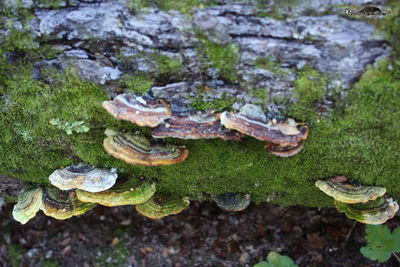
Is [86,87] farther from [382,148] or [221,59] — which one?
[382,148]

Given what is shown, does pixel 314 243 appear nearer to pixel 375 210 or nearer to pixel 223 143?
pixel 375 210

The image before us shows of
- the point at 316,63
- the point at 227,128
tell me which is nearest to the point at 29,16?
the point at 227,128

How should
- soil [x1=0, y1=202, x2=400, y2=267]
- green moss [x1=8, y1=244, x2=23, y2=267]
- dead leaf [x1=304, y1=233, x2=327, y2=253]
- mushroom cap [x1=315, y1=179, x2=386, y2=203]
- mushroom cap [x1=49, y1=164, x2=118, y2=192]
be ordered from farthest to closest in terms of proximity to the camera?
green moss [x1=8, y1=244, x2=23, y2=267]
soil [x1=0, y1=202, x2=400, y2=267]
dead leaf [x1=304, y1=233, x2=327, y2=253]
mushroom cap [x1=49, y1=164, x2=118, y2=192]
mushroom cap [x1=315, y1=179, x2=386, y2=203]

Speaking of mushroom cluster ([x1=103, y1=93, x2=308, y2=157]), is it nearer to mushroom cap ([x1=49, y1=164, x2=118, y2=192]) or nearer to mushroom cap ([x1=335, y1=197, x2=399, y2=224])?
mushroom cap ([x1=49, y1=164, x2=118, y2=192])

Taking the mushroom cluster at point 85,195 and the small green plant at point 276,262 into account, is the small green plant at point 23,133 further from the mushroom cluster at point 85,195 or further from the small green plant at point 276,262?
the small green plant at point 276,262

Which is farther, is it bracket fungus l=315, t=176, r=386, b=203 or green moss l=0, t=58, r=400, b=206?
bracket fungus l=315, t=176, r=386, b=203

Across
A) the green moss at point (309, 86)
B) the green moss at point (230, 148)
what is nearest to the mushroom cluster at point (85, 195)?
the green moss at point (230, 148)

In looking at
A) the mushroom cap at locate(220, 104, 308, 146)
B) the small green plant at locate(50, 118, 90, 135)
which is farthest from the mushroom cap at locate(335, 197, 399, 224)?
the small green plant at locate(50, 118, 90, 135)
